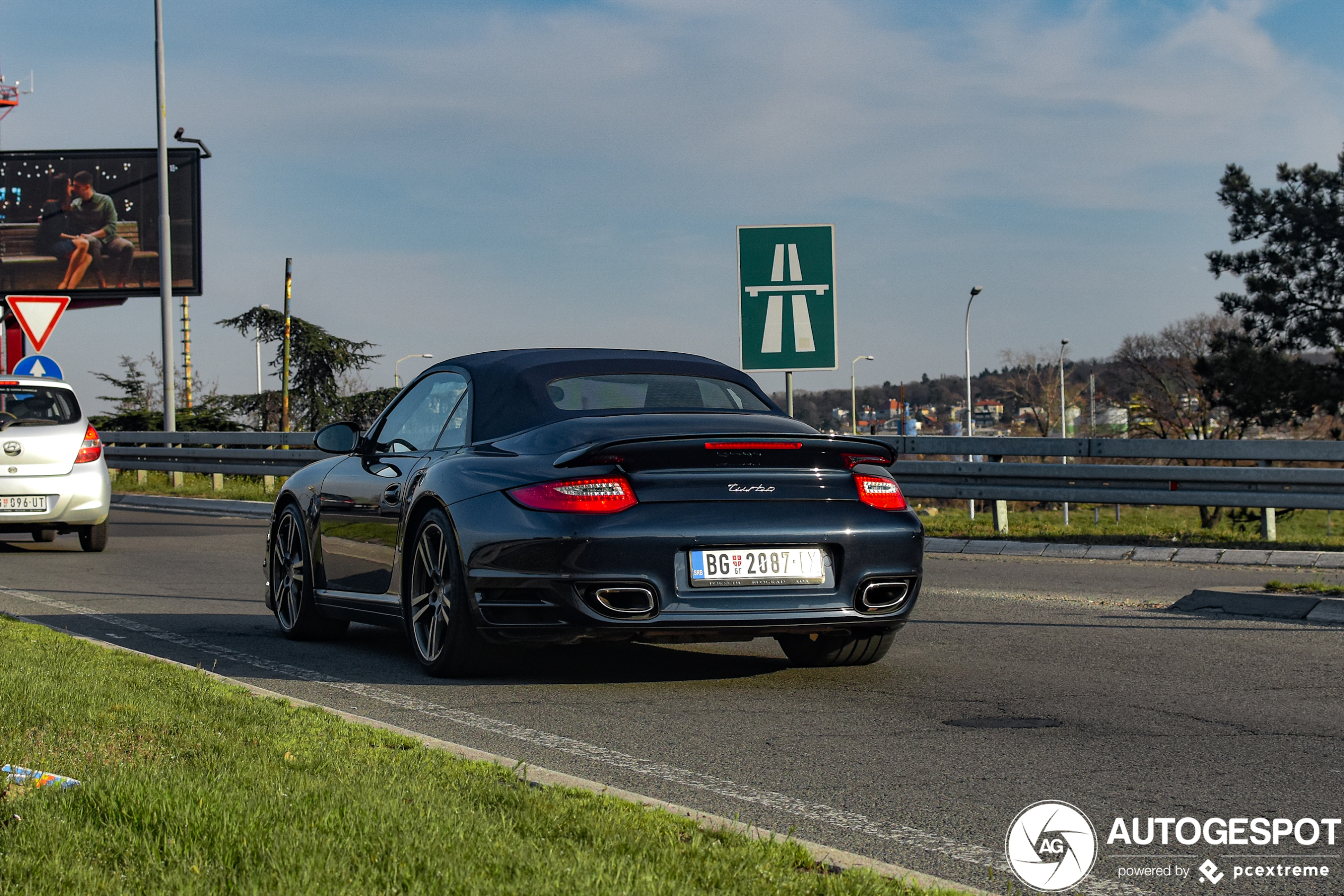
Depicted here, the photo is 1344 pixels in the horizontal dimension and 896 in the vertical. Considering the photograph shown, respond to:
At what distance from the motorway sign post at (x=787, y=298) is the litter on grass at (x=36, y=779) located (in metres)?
10.3

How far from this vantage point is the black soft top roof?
6.61m

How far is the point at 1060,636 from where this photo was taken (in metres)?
7.88

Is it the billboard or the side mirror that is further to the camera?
the billboard

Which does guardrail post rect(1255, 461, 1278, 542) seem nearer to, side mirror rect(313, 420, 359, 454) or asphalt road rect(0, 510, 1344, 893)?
asphalt road rect(0, 510, 1344, 893)

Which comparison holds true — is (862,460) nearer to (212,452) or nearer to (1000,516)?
(1000,516)

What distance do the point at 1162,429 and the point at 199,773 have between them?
65183 millimetres

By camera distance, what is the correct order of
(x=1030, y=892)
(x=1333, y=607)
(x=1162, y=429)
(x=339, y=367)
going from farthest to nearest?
(x=1162, y=429) < (x=339, y=367) < (x=1333, y=607) < (x=1030, y=892)

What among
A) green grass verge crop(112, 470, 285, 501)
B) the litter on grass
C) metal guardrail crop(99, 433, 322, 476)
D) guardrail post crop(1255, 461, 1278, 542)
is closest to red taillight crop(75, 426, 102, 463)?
metal guardrail crop(99, 433, 322, 476)

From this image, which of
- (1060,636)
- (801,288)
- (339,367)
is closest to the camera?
(1060,636)

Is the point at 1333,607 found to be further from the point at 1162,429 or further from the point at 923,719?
the point at 1162,429

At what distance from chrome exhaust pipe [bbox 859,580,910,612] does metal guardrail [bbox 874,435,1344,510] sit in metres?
6.85

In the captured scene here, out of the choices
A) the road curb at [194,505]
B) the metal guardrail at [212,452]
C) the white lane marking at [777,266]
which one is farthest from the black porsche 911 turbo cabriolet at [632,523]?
the metal guardrail at [212,452]

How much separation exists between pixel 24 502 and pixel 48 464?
0.42 metres

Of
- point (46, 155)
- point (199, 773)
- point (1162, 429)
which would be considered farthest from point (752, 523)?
point (1162, 429)
